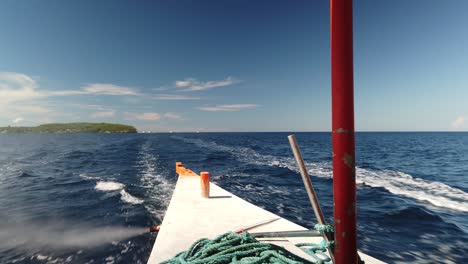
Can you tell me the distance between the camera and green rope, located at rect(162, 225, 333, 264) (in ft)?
12.1

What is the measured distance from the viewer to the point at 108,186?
567 inches

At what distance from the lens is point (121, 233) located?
792 cm

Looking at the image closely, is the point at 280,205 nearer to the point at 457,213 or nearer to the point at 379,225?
the point at 379,225

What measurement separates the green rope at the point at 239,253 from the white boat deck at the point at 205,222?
0.51 metres

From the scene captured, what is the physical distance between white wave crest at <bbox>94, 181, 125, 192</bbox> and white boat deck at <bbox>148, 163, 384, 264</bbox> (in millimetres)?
6663

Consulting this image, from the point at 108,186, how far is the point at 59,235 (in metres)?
6.64

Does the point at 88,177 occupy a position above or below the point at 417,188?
above

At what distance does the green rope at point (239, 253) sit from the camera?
368 centimetres

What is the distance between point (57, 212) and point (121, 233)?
14.9 feet

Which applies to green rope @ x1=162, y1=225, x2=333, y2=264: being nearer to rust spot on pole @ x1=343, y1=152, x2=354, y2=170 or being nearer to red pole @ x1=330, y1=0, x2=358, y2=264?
red pole @ x1=330, y1=0, x2=358, y2=264

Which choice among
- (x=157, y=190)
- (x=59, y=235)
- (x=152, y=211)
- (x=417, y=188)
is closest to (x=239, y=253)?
(x=152, y=211)

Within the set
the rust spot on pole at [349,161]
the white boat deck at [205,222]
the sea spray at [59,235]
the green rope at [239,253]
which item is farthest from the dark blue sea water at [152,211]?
the rust spot on pole at [349,161]

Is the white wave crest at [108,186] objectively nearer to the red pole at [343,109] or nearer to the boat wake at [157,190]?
the boat wake at [157,190]

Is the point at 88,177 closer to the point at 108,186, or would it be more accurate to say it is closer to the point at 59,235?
the point at 108,186
